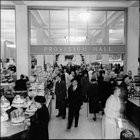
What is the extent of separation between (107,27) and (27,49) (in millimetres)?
3793

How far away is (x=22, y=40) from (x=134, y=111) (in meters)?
5.49

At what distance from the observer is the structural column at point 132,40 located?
8.93m

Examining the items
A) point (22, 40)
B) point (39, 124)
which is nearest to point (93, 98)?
A: point (39, 124)

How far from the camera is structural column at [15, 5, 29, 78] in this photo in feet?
28.4

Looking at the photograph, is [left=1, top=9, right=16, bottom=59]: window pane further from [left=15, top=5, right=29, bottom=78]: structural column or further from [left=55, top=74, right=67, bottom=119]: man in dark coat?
[left=55, top=74, right=67, bottom=119]: man in dark coat

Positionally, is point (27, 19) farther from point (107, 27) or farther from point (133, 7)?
point (133, 7)

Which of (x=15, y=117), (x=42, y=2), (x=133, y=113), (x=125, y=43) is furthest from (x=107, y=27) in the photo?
(x=15, y=117)

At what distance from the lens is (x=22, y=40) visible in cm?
880

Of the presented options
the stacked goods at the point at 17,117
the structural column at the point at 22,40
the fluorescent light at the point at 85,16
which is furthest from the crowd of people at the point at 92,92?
the fluorescent light at the point at 85,16

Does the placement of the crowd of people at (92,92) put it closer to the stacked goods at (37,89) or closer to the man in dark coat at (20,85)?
the man in dark coat at (20,85)

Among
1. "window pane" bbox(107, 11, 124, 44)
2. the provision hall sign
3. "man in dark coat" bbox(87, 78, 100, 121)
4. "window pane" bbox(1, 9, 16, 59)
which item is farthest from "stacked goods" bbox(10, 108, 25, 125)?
"window pane" bbox(107, 11, 124, 44)

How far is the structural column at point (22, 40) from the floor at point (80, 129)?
2.81 m

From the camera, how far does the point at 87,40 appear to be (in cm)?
907

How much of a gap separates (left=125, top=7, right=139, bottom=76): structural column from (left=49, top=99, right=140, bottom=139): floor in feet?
10.4
